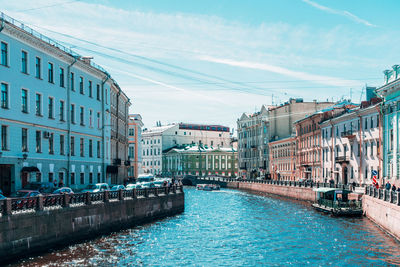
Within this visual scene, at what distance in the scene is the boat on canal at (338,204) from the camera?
40.6 metres

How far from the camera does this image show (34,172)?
3519 cm

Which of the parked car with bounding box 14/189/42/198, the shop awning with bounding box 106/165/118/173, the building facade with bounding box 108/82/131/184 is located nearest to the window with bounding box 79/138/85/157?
the shop awning with bounding box 106/165/118/173

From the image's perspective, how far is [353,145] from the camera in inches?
2309

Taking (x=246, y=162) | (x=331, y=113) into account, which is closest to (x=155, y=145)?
(x=246, y=162)

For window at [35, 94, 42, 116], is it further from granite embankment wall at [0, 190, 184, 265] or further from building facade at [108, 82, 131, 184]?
building facade at [108, 82, 131, 184]

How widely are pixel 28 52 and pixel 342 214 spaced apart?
2630 cm

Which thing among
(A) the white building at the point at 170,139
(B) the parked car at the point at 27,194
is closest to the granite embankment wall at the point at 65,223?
(B) the parked car at the point at 27,194

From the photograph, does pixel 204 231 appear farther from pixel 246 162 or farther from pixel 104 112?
pixel 246 162

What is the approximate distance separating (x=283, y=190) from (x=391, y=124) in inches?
948

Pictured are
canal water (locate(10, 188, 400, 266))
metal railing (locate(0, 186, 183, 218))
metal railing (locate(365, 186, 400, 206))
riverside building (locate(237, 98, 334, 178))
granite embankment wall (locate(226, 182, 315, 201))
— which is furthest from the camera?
riverside building (locate(237, 98, 334, 178))

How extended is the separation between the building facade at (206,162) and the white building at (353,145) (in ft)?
227

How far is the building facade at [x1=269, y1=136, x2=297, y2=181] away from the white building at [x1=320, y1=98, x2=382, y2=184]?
54.4 feet

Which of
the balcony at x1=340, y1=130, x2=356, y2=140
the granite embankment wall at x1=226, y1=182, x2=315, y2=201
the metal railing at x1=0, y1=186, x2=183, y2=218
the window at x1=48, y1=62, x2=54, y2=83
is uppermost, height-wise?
the window at x1=48, y1=62, x2=54, y2=83

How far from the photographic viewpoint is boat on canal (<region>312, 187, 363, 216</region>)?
133 feet
